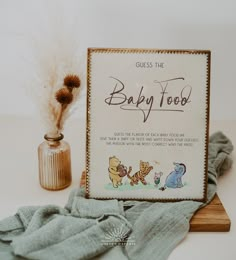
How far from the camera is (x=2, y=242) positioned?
0.85 metres

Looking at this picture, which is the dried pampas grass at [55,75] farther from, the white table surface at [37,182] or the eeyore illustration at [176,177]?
the eeyore illustration at [176,177]

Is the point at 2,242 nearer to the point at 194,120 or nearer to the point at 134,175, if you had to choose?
the point at 134,175

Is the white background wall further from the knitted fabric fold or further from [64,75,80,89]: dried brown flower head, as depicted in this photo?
the knitted fabric fold

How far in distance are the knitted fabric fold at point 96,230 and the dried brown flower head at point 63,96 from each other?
0.20 m

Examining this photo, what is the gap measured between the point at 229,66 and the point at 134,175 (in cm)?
59

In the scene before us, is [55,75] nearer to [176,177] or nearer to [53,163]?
[53,163]

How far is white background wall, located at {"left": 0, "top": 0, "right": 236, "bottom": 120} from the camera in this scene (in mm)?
1316

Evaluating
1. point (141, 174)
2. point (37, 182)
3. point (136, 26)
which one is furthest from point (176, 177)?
point (136, 26)

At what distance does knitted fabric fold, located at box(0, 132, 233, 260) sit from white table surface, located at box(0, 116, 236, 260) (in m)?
0.04

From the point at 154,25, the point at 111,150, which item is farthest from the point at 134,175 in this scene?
the point at 154,25

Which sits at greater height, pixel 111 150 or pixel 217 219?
pixel 111 150

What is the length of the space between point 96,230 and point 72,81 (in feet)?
1.09

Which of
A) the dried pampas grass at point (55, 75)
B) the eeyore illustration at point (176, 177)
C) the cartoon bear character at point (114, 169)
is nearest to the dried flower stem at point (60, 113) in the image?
the dried pampas grass at point (55, 75)

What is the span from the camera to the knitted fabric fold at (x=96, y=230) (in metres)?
0.81
